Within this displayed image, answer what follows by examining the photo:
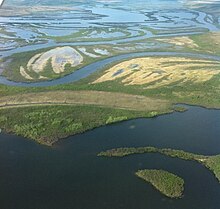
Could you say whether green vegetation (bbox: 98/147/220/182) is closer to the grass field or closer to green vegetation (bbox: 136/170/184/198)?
green vegetation (bbox: 136/170/184/198)

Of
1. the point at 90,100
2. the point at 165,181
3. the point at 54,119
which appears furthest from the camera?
the point at 90,100

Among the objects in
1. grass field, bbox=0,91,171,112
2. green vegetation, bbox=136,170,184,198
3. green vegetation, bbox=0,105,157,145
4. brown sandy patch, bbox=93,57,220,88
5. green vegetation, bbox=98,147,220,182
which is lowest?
green vegetation, bbox=136,170,184,198

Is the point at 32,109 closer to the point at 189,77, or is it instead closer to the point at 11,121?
the point at 11,121

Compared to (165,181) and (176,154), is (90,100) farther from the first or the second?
(165,181)


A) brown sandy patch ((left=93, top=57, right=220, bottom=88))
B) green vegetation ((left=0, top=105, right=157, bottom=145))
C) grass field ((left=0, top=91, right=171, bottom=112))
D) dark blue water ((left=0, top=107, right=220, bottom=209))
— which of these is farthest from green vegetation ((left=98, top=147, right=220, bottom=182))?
brown sandy patch ((left=93, top=57, right=220, bottom=88))

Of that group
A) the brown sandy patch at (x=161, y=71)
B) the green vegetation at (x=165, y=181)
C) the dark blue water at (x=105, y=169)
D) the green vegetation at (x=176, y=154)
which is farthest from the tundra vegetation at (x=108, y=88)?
the green vegetation at (x=165, y=181)

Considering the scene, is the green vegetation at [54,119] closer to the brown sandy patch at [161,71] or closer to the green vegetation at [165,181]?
the green vegetation at [165,181]

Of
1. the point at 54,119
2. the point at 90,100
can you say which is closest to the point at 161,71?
the point at 90,100
